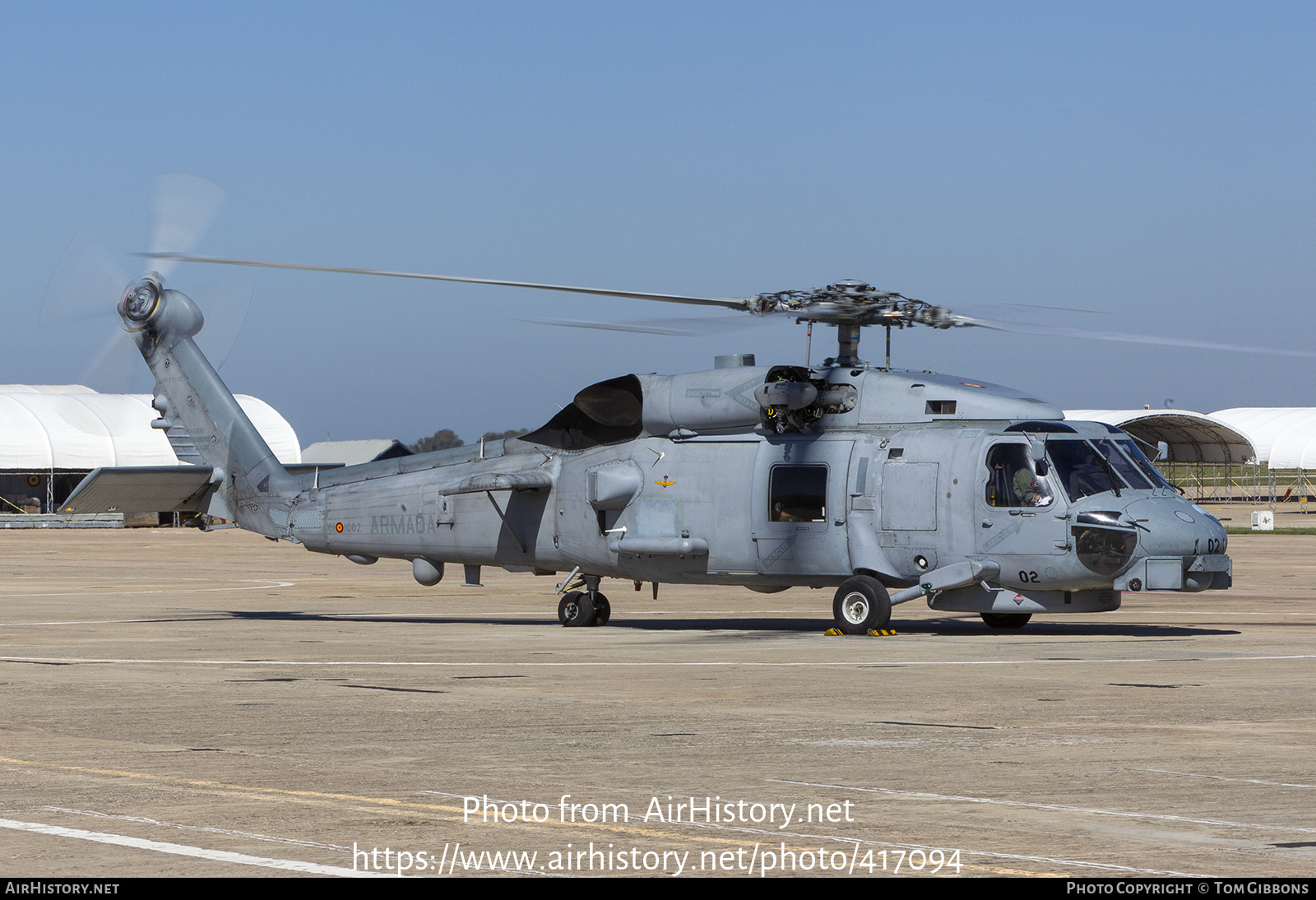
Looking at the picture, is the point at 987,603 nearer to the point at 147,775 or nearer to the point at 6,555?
the point at 147,775

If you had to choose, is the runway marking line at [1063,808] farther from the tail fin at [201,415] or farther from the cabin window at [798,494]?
the tail fin at [201,415]

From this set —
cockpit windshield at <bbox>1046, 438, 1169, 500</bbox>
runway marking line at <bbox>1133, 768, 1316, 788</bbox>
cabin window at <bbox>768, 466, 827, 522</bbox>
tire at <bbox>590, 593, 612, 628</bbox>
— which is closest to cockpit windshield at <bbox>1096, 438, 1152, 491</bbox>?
cockpit windshield at <bbox>1046, 438, 1169, 500</bbox>

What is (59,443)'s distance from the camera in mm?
94500

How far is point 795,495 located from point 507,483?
15.0ft

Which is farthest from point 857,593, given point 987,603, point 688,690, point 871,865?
point 871,865

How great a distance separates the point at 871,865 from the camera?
281 inches

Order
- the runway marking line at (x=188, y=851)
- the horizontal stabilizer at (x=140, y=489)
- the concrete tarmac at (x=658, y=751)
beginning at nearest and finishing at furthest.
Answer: the runway marking line at (x=188, y=851)
the concrete tarmac at (x=658, y=751)
the horizontal stabilizer at (x=140, y=489)

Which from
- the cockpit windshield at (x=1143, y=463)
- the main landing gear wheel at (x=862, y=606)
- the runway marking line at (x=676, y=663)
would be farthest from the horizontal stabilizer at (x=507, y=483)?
the cockpit windshield at (x=1143, y=463)

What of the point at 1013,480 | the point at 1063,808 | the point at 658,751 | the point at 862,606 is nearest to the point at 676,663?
the point at 862,606

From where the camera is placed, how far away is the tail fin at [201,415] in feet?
86.5

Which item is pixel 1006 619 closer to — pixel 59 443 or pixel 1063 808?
pixel 1063 808

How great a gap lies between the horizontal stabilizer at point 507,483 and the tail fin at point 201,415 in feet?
12.1

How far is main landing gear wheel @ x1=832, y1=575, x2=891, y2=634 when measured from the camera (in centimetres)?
2084
